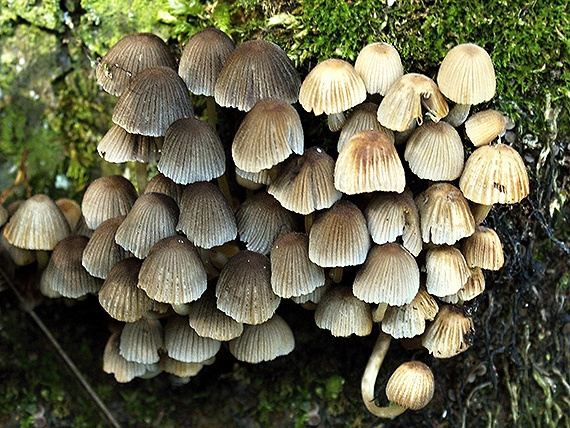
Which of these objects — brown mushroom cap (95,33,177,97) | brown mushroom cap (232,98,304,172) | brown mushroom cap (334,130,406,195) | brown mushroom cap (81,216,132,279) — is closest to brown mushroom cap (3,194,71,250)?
brown mushroom cap (81,216,132,279)

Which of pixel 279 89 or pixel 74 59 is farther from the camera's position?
pixel 74 59

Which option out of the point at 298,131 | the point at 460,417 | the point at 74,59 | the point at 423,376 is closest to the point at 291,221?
the point at 298,131

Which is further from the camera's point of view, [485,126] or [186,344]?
[186,344]

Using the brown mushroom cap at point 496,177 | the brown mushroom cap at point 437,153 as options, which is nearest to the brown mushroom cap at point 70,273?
the brown mushroom cap at point 437,153

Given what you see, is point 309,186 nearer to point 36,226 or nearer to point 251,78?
point 251,78

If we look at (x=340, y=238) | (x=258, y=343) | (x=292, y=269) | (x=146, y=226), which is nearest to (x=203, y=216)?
(x=146, y=226)

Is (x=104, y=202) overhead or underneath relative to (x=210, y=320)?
overhead

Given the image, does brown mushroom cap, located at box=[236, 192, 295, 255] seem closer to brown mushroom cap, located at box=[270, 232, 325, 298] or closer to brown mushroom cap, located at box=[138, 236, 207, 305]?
brown mushroom cap, located at box=[270, 232, 325, 298]

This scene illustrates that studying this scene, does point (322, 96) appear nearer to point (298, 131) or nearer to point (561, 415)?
point (298, 131)
